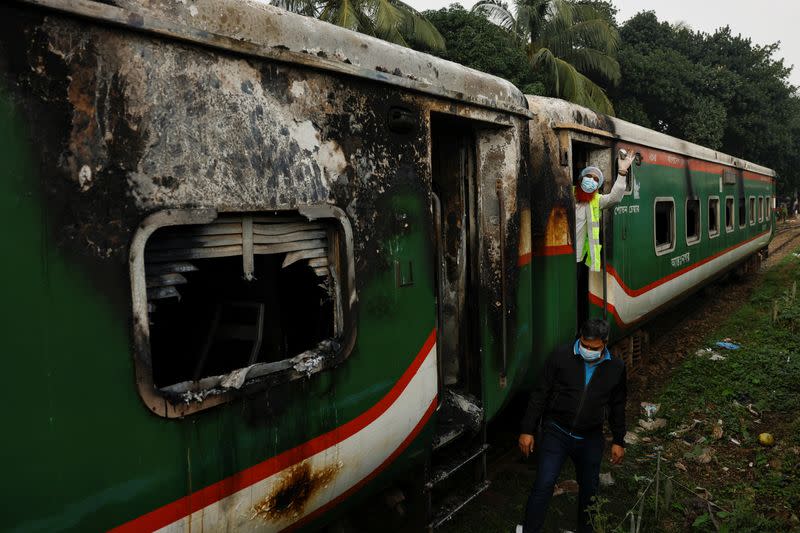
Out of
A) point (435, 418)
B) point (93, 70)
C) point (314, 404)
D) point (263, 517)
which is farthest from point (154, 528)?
point (435, 418)

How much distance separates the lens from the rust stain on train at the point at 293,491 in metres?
2.45

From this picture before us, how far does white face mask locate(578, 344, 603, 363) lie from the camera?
348cm

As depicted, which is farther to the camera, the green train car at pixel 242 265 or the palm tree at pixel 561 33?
the palm tree at pixel 561 33

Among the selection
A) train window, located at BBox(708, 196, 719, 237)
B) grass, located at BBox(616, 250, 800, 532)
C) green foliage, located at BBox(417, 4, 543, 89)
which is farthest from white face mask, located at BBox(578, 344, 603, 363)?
green foliage, located at BBox(417, 4, 543, 89)

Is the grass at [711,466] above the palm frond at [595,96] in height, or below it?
below

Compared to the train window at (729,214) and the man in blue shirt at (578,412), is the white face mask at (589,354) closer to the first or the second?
the man in blue shirt at (578,412)

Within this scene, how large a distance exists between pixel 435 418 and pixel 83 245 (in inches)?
87.8

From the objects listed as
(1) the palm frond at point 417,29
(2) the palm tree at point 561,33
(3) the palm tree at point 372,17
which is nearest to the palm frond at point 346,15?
(3) the palm tree at point 372,17

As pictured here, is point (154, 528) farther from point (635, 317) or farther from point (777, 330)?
point (777, 330)

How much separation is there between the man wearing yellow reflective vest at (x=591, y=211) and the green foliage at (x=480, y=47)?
1103cm

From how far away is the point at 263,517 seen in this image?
244 centimetres

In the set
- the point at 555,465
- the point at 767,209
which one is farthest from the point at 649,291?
the point at 767,209

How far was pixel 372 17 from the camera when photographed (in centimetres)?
1311

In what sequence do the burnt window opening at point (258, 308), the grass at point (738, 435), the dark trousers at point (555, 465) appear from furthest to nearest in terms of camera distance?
the grass at point (738, 435) → the dark trousers at point (555, 465) → the burnt window opening at point (258, 308)
